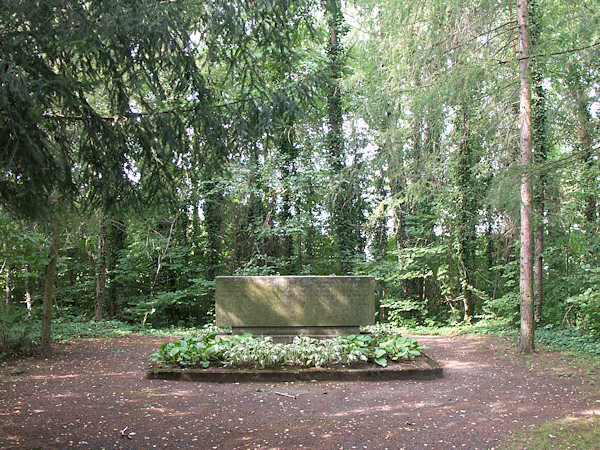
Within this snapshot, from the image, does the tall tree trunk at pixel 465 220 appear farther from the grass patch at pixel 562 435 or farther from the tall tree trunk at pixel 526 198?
the grass patch at pixel 562 435

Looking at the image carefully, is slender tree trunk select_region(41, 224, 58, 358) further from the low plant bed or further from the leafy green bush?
the leafy green bush

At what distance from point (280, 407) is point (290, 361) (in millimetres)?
1628

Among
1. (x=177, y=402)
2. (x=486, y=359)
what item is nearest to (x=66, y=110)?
(x=177, y=402)

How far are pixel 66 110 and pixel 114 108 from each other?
47cm

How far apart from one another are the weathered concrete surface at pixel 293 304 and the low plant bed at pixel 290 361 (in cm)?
124

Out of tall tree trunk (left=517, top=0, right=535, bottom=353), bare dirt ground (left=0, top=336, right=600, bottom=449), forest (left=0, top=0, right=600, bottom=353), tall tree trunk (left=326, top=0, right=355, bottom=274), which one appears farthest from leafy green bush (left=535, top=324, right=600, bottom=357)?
tall tree trunk (left=326, top=0, right=355, bottom=274)

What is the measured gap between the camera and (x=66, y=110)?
367 centimetres

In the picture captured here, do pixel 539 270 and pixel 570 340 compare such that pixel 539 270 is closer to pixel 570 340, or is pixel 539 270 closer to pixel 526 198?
pixel 570 340

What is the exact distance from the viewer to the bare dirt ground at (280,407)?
418 cm

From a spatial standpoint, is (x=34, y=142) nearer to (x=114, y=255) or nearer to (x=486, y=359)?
(x=486, y=359)

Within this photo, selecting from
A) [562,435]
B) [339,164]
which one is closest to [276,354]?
[562,435]

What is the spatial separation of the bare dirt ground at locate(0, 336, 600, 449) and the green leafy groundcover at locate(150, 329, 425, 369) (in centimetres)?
51

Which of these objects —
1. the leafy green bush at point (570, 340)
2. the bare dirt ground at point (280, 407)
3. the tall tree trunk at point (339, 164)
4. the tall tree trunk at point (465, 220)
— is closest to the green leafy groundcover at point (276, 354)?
the bare dirt ground at point (280, 407)

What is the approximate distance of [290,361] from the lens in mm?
6895
